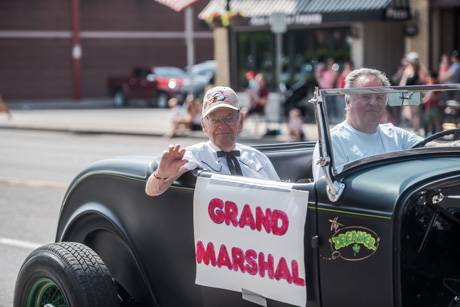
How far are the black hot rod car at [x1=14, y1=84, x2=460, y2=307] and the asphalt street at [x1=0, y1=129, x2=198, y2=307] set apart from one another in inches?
73.2

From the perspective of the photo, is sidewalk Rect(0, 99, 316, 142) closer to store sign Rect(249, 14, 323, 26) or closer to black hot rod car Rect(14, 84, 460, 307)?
store sign Rect(249, 14, 323, 26)

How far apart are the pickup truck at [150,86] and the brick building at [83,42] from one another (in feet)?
11.2

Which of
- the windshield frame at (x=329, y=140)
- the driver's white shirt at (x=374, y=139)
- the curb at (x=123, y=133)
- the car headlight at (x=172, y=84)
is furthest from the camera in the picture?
the car headlight at (x=172, y=84)

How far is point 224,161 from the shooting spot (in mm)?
4473

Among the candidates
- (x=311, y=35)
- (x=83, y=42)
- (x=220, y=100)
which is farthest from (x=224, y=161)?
(x=83, y=42)

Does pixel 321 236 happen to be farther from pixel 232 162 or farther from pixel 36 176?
pixel 36 176

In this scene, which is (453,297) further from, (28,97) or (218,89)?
(28,97)

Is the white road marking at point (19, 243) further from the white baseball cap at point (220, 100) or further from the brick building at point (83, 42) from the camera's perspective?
the brick building at point (83, 42)

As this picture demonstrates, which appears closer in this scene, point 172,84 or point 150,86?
point 172,84

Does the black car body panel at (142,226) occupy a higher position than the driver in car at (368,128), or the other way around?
the driver in car at (368,128)

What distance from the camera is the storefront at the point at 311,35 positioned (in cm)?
2339

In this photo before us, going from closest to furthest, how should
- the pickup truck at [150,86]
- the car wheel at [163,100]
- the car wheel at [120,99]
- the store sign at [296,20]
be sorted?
the store sign at [296,20] < the pickup truck at [150,86] < the car wheel at [163,100] < the car wheel at [120,99]

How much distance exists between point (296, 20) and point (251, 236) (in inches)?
840

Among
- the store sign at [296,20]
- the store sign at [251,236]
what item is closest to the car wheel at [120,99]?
the store sign at [296,20]
